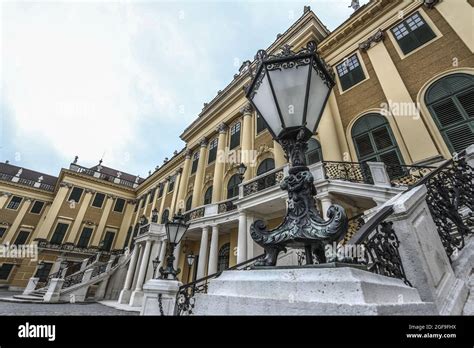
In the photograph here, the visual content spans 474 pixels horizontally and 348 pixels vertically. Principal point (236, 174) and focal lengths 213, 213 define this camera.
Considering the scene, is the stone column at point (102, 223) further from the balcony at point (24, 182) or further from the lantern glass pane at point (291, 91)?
the lantern glass pane at point (291, 91)

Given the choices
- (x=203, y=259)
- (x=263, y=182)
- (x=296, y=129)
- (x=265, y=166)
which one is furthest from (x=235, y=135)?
(x=296, y=129)

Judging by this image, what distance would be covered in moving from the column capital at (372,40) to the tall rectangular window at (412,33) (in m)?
0.52

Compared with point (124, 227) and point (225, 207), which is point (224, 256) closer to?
point (225, 207)

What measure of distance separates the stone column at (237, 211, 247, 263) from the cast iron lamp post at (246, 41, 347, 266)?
7542 mm

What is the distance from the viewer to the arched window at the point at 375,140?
8492 millimetres

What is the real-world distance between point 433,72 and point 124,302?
Result: 62.6 feet

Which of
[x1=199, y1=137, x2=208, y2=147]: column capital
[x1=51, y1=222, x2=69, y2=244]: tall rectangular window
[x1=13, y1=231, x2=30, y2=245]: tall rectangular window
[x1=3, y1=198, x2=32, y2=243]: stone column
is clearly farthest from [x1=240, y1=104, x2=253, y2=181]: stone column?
[x1=3, y1=198, x2=32, y2=243]: stone column

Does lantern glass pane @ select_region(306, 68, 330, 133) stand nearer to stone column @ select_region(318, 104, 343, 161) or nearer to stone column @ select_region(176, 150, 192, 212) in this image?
stone column @ select_region(318, 104, 343, 161)

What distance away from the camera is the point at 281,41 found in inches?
566

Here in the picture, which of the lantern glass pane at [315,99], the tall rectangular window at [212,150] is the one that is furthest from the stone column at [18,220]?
the lantern glass pane at [315,99]

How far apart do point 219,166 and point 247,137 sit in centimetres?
279

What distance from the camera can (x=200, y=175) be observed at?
16469mm

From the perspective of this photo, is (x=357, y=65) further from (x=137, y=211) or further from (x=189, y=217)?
(x=137, y=211)
